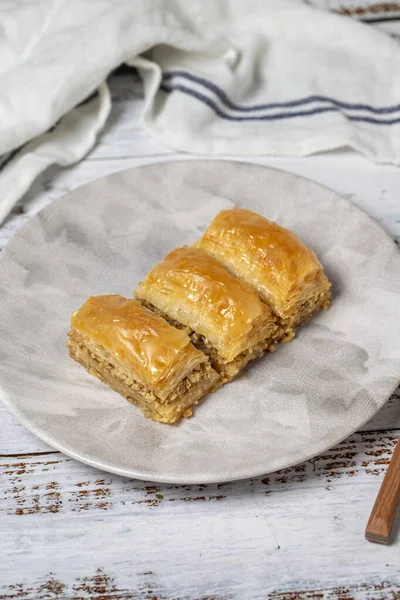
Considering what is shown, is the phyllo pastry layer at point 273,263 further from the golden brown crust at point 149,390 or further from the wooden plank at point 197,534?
the wooden plank at point 197,534

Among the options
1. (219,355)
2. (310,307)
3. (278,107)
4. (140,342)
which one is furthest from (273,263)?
(278,107)

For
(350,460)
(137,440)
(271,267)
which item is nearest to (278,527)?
(350,460)

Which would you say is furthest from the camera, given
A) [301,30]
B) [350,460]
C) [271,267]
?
[301,30]

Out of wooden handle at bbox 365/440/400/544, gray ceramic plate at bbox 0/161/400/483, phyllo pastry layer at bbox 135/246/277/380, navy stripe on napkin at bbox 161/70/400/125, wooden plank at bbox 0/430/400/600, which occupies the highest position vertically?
navy stripe on napkin at bbox 161/70/400/125

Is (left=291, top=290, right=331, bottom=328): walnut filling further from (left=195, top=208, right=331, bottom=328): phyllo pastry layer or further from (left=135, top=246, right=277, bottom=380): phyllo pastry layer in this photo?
(left=135, top=246, right=277, bottom=380): phyllo pastry layer

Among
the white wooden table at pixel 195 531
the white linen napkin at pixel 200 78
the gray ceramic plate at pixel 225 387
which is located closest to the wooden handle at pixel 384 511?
the white wooden table at pixel 195 531

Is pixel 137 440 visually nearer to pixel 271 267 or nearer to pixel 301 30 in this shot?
pixel 271 267

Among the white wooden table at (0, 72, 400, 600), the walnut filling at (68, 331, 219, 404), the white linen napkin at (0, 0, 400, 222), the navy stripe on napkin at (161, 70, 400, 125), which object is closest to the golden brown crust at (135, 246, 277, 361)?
the walnut filling at (68, 331, 219, 404)

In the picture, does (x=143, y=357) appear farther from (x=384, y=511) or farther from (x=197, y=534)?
(x=384, y=511)
